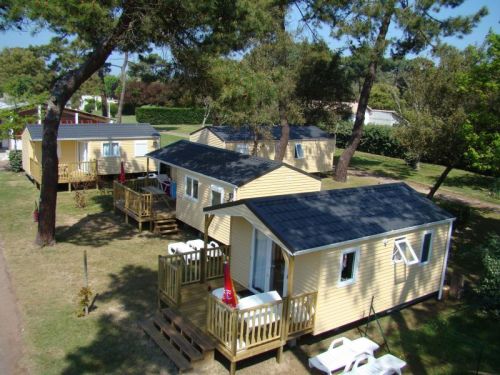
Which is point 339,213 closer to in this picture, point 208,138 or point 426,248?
point 426,248

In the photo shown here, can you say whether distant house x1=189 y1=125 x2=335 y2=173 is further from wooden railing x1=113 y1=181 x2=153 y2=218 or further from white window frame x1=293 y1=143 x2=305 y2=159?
wooden railing x1=113 y1=181 x2=153 y2=218

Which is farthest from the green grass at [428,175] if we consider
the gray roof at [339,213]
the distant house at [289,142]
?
the gray roof at [339,213]

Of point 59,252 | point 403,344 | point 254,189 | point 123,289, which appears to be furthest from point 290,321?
point 59,252

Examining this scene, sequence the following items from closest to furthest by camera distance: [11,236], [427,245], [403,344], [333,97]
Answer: [403,344]
[427,245]
[11,236]
[333,97]

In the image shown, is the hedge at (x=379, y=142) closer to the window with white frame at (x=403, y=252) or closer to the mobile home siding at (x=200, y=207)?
the mobile home siding at (x=200, y=207)

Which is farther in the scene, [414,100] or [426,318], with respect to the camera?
[414,100]

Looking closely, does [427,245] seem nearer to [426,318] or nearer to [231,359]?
[426,318]

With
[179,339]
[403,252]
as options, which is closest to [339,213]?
[403,252]
